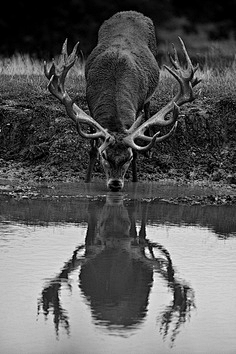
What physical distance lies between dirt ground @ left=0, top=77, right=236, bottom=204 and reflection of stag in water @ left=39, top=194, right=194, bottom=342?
3.25 m

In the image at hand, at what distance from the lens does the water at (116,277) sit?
595 centimetres

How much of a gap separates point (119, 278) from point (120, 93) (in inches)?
217

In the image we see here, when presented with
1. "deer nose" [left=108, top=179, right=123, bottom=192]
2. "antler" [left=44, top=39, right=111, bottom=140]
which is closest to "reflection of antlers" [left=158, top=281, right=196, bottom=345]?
"deer nose" [left=108, top=179, right=123, bottom=192]

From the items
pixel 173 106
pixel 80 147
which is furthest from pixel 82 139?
pixel 173 106

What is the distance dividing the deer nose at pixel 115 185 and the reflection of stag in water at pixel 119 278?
1906mm

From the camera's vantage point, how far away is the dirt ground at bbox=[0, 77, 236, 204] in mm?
12667

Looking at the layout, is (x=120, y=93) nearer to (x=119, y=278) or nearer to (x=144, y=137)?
(x=144, y=137)

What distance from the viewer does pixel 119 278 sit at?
285 inches

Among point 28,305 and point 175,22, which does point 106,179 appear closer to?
point 28,305

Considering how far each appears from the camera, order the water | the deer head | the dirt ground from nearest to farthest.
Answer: the water, the deer head, the dirt ground

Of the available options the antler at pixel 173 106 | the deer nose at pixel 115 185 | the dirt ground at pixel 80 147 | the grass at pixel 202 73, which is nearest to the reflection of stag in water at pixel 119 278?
the deer nose at pixel 115 185

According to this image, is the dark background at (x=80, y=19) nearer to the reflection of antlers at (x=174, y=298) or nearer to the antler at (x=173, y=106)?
the antler at (x=173, y=106)

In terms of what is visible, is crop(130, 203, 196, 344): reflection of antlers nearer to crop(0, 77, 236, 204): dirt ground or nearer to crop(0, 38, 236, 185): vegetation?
crop(0, 77, 236, 204): dirt ground

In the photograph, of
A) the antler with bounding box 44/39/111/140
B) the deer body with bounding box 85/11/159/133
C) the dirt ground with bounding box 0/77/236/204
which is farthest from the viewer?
the dirt ground with bounding box 0/77/236/204
